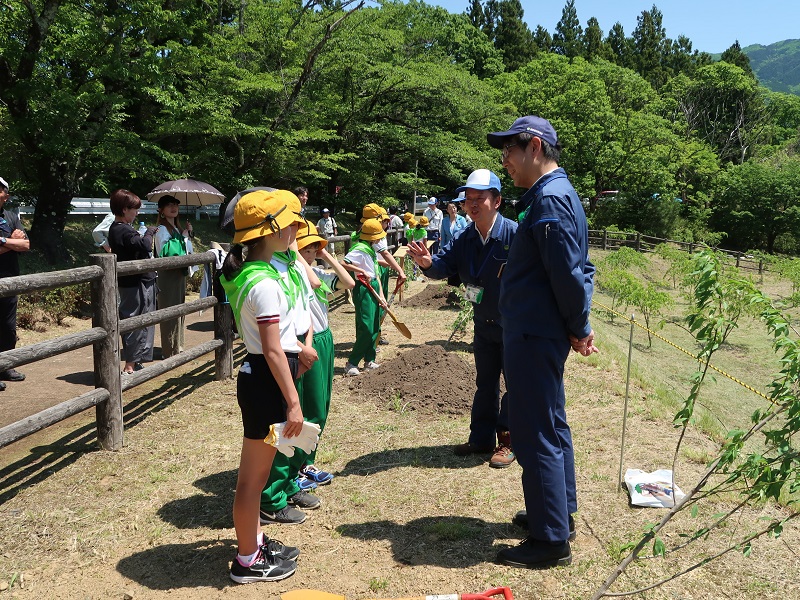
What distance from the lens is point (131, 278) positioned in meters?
6.12

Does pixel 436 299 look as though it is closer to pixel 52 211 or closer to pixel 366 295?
pixel 366 295

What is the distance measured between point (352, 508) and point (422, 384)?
7.22 ft

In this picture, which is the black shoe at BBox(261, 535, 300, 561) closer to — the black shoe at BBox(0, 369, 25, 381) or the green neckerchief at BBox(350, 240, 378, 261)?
the green neckerchief at BBox(350, 240, 378, 261)

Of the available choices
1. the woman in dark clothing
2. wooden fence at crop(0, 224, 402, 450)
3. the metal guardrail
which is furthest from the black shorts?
the metal guardrail

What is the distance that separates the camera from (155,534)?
11.8ft

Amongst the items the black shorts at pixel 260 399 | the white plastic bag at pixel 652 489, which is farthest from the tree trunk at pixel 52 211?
the white plastic bag at pixel 652 489

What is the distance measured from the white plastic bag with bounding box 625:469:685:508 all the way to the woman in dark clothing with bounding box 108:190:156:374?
13.5ft

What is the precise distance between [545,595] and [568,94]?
36.0m

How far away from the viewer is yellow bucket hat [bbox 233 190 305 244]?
2.81 metres

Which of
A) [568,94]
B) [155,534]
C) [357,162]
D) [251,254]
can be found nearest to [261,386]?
[251,254]

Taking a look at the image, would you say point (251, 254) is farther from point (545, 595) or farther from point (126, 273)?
point (126, 273)

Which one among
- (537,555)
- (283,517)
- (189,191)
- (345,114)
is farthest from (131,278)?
(345,114)

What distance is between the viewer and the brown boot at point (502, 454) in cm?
443

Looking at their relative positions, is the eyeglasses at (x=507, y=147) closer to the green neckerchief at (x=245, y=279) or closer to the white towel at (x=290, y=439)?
the green neckerchief at (x=245, y=279)
